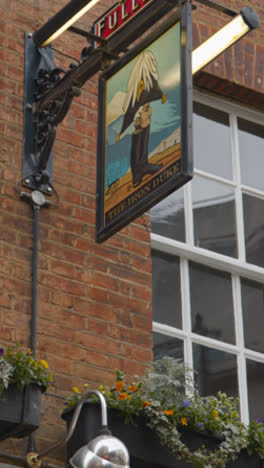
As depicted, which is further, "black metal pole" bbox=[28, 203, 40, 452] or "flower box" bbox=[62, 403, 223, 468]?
"black metal pole" bbox=[28, 203, 40, 452]

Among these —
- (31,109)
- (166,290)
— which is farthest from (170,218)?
(31,109)

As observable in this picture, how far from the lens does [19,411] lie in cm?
573

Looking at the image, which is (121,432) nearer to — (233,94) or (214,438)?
(214,438)

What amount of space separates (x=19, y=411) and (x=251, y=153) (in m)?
3.26

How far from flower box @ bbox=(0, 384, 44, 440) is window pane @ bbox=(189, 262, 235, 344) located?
176 centimetres

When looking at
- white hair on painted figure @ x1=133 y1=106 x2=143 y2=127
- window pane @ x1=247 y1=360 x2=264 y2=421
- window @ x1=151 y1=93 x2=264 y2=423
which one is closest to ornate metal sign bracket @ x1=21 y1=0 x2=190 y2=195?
white hair on painted figure @ x1=133 y1=106 x2=143 y2=127

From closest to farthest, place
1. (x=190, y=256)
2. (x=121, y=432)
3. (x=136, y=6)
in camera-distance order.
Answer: (x=121, y=432), (x=136, y=6), (x=190, y=256)

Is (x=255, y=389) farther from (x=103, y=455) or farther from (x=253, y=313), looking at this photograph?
(x=103, y=455)

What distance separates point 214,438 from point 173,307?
127cm

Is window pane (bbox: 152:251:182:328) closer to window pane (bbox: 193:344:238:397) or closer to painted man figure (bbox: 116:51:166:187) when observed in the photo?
window pane (bbox: 193:344:238:397)

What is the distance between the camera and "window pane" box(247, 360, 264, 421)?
730 centimetres

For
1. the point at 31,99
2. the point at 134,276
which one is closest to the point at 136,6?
the point at 31,99

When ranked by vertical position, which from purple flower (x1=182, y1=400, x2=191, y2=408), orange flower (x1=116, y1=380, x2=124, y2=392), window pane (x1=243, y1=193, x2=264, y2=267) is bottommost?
purple flower (x1=182, y1=400, x2=191, y2=408)

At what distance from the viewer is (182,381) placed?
6.56 m
